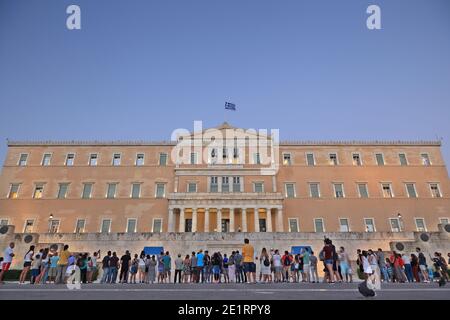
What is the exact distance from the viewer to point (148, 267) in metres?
14.9

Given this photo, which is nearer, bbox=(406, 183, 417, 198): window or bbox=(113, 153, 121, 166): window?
bbox=(406, 183, 417, 198): window

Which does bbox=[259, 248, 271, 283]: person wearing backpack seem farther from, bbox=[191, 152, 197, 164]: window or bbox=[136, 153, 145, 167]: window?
bbox=[136, 153, 145, 167]: window

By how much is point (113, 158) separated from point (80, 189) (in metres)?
5.67

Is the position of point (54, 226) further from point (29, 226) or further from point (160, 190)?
point (160, 190)

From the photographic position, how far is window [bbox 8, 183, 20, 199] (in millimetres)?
37375

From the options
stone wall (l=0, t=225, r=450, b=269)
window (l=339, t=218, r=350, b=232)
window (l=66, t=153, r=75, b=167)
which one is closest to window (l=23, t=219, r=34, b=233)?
window (l=66, t=153, r=75, b=167)

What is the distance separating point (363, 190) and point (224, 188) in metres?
17.6

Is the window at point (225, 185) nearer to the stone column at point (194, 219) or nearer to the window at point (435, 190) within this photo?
the stone column at point (194, 219)

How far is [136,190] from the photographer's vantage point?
38375 millimetres

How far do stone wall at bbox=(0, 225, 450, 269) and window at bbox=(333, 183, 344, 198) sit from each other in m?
11.7

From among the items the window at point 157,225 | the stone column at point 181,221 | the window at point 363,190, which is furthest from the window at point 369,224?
the window at point 157,225

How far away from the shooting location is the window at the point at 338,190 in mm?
38219

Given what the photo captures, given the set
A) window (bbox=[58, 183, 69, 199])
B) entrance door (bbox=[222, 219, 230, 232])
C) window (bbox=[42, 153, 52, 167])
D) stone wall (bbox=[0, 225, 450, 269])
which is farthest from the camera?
window (bbox=[42, 153, 52, 167])
